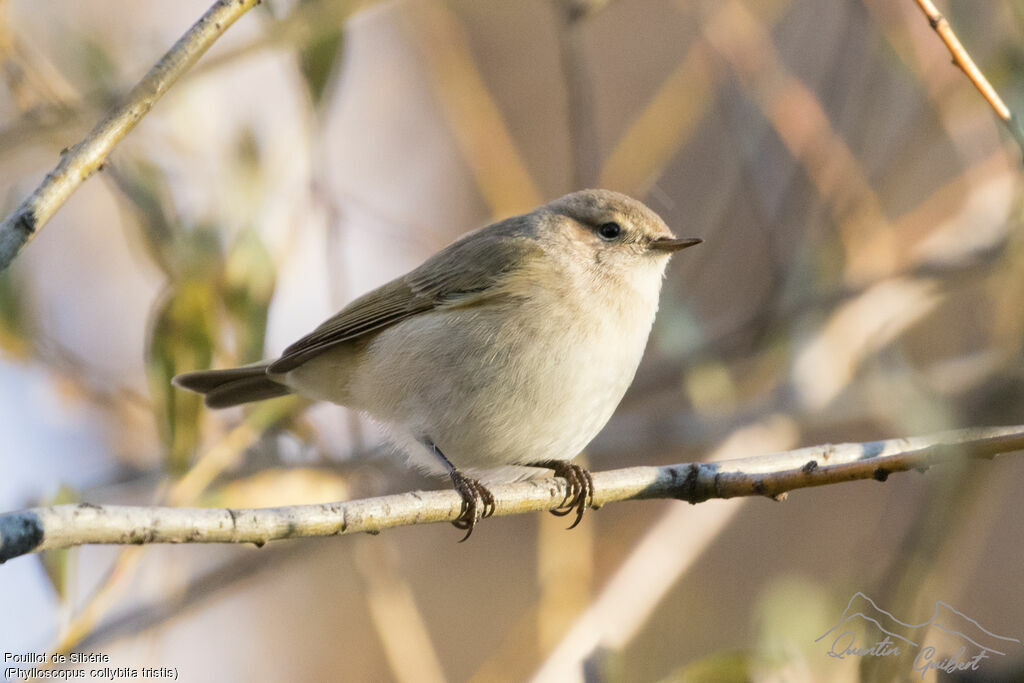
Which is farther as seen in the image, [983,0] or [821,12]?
[821,12]

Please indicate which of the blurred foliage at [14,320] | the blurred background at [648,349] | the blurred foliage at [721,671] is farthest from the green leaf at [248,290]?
the blurred foliage at [721,671]

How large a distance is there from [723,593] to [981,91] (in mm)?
3621

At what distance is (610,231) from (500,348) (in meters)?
0.83

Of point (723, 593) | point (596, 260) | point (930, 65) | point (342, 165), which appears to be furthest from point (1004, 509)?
point (342, 165)

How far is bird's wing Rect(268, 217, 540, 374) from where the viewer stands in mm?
3533

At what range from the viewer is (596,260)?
3.57 m

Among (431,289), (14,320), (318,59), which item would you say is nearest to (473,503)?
(431,289)

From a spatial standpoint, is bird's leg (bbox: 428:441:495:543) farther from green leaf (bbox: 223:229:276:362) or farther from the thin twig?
the thin twig

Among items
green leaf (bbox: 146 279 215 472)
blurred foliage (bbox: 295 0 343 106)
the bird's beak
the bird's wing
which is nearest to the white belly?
the bird's wing

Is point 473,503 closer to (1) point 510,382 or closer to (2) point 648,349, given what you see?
(1) point 510,382

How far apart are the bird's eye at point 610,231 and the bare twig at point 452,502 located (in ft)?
3.88

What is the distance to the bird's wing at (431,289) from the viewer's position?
11.6 feet

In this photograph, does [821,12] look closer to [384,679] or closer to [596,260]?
[596,260]

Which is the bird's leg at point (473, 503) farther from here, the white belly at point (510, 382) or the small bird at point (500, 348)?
the white belly at point (510, 382)
